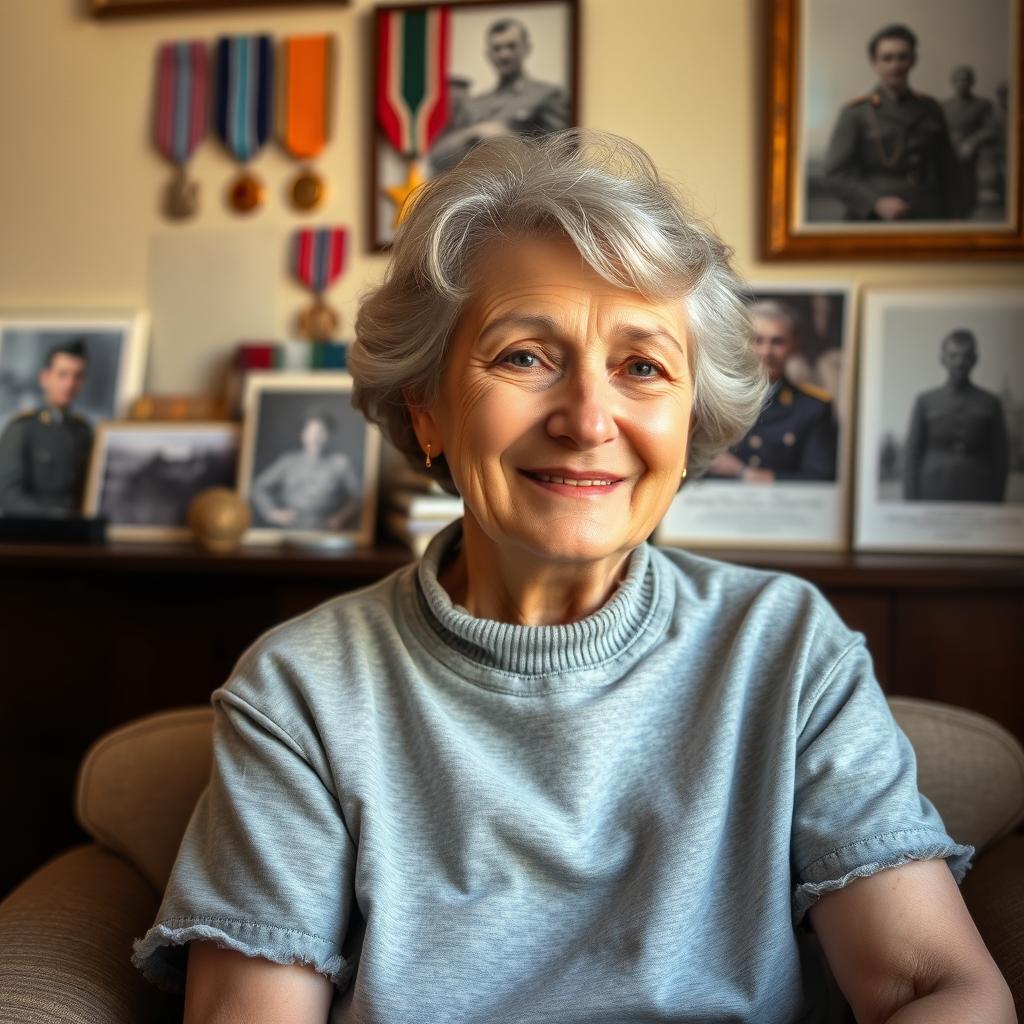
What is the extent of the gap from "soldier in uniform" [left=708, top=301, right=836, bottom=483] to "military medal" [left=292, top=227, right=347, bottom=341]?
36.9 inches

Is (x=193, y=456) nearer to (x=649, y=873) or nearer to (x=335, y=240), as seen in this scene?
(x=335, y=240)

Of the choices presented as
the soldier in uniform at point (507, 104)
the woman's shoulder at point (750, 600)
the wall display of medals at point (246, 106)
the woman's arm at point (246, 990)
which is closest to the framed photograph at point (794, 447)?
the soldier in uniform at point (507, 104)

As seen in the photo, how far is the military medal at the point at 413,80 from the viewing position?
2.47m

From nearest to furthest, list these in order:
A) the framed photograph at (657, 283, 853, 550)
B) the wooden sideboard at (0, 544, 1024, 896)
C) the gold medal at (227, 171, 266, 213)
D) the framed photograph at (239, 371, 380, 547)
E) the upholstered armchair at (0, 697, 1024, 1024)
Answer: the upholstered armchair at (0, 697, 1024, 1024), the wooden sideboard at (0, 544, 1024, 896), the framed photograph at (657, 283, 853, 550), the framed photograph at (239, 371, 380, 547), the gold medal at (227, 171, 266, 213)

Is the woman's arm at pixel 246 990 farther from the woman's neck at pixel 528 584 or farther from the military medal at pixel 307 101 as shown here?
the military medal at pixel 307 101

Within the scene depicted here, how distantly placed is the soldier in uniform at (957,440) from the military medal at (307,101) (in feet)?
4.66

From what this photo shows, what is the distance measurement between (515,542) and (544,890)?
0.37 meters

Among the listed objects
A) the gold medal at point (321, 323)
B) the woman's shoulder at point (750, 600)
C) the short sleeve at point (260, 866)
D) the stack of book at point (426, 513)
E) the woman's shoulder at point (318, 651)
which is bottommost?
the short sleeve at point (260, 866)

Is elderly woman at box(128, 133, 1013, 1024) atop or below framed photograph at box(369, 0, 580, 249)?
below

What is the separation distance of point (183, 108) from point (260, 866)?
79.6 inches

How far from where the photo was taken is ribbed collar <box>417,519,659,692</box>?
1258 millimetres

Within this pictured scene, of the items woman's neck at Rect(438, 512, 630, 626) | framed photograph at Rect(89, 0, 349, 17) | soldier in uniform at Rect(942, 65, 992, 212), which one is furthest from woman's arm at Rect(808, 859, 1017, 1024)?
framed photograph at Rect(89, 0, 349, 17)

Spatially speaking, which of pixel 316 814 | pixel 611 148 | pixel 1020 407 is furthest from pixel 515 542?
pixel 1020 407

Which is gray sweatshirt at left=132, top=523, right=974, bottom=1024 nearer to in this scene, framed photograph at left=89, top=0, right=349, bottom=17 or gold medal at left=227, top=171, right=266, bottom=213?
gold medal at left=227, top=171, right=266, bottom=213
